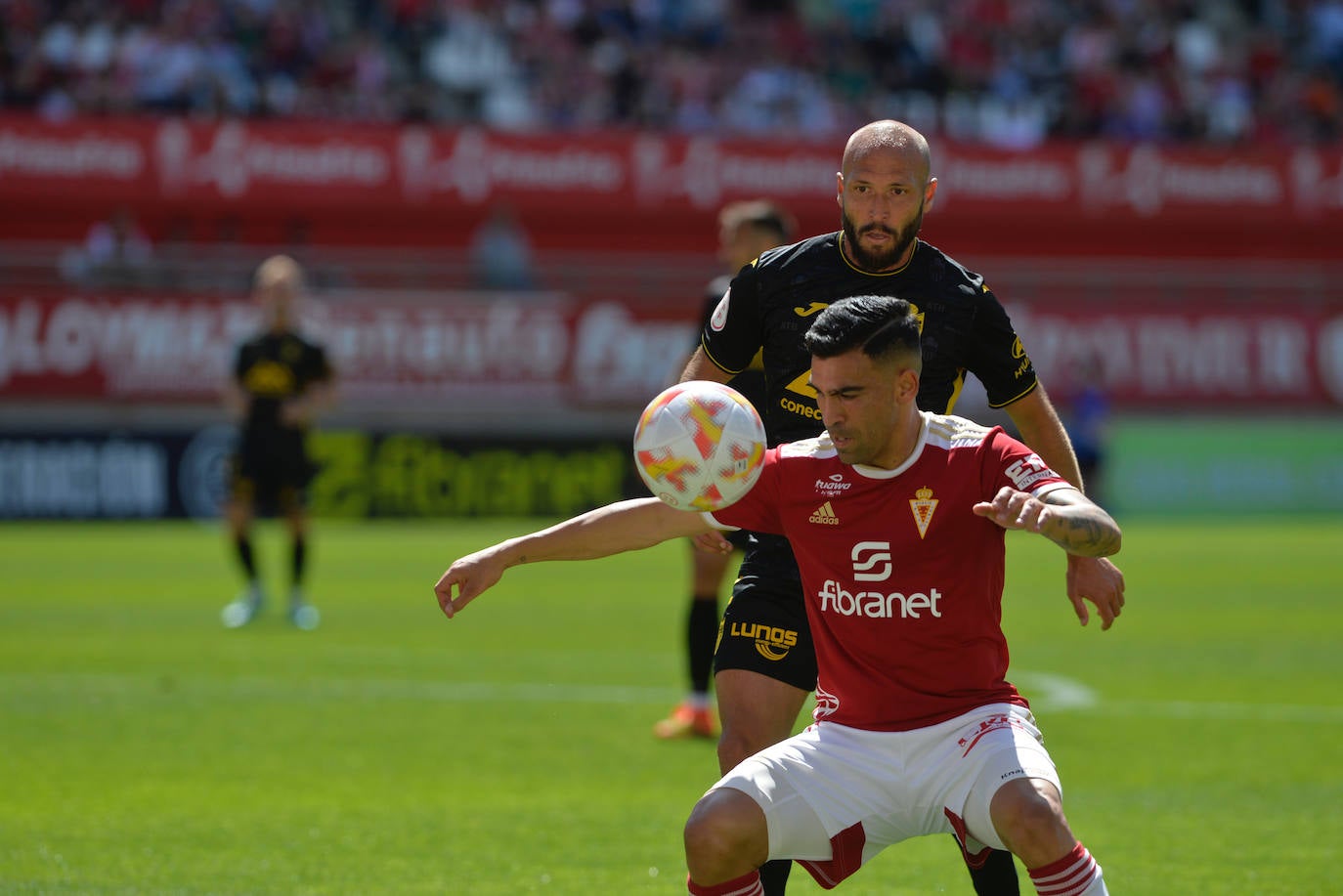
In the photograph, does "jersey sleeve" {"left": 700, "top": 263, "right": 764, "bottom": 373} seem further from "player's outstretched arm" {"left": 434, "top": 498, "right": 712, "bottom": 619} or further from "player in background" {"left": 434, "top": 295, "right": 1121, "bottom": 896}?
"player's outstretched arm" {"left": 434, "top": 498, "right": 712, "bottom": 619}

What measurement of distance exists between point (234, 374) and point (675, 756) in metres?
7.36

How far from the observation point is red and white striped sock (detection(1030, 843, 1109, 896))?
4438 mm

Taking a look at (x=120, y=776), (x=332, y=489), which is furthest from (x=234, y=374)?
(x=332, y=489)

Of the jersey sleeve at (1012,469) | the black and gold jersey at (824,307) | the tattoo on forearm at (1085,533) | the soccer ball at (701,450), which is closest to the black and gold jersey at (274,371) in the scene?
the black and gold jersey at (824,307)

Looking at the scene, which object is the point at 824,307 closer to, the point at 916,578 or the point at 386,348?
the point at 916,578

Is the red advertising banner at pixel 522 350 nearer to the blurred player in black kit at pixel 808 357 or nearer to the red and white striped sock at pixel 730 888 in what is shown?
the blurred player in black kit at pixel 808 357

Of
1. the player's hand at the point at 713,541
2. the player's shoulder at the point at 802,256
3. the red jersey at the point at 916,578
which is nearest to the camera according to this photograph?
the red jersey at the point at 916,578

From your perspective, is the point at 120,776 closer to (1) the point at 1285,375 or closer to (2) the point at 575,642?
(2) the point at 575,642

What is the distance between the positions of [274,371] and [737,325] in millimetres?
9925

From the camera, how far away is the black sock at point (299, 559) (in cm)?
1484

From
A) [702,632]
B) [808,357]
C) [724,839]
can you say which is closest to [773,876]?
[724,839]

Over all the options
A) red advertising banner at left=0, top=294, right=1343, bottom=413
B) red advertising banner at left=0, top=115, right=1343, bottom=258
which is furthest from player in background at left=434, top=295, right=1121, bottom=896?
red advertising banner at left=0, top=115, right=1343, bottom=258

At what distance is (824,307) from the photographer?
5.76m

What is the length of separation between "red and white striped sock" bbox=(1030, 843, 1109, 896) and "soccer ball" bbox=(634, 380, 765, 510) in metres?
1.29
